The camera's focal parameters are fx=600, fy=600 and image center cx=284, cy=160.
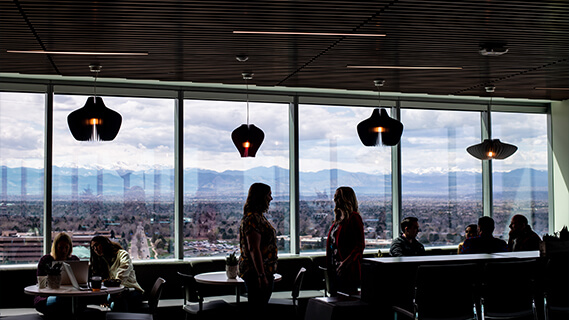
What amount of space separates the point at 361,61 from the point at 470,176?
16.3 feet

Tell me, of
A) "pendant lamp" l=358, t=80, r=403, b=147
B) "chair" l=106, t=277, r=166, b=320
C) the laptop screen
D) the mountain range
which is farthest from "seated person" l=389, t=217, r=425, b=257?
the laptop screen

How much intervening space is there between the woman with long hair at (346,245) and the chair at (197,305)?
5.87ft

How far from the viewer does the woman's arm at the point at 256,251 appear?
6.18m

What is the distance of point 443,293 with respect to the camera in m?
4.77

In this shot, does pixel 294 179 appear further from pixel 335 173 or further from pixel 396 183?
pixel 396 183

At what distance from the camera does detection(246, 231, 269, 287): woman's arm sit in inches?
243

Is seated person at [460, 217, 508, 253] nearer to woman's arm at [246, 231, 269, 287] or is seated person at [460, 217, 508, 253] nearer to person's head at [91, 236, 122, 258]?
woman's arm at [246, 231, 269, 287]

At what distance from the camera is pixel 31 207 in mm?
8648

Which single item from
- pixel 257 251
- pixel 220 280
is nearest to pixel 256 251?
pixel 257 251

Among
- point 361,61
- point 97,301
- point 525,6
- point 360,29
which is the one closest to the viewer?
point 525,6

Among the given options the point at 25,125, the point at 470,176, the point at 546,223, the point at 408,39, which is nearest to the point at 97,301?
the point at 25,125

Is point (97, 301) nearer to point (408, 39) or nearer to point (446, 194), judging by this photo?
point (408, 39)

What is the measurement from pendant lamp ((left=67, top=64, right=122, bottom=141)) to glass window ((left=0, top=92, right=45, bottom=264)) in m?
2.18

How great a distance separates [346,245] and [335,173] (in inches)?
159
